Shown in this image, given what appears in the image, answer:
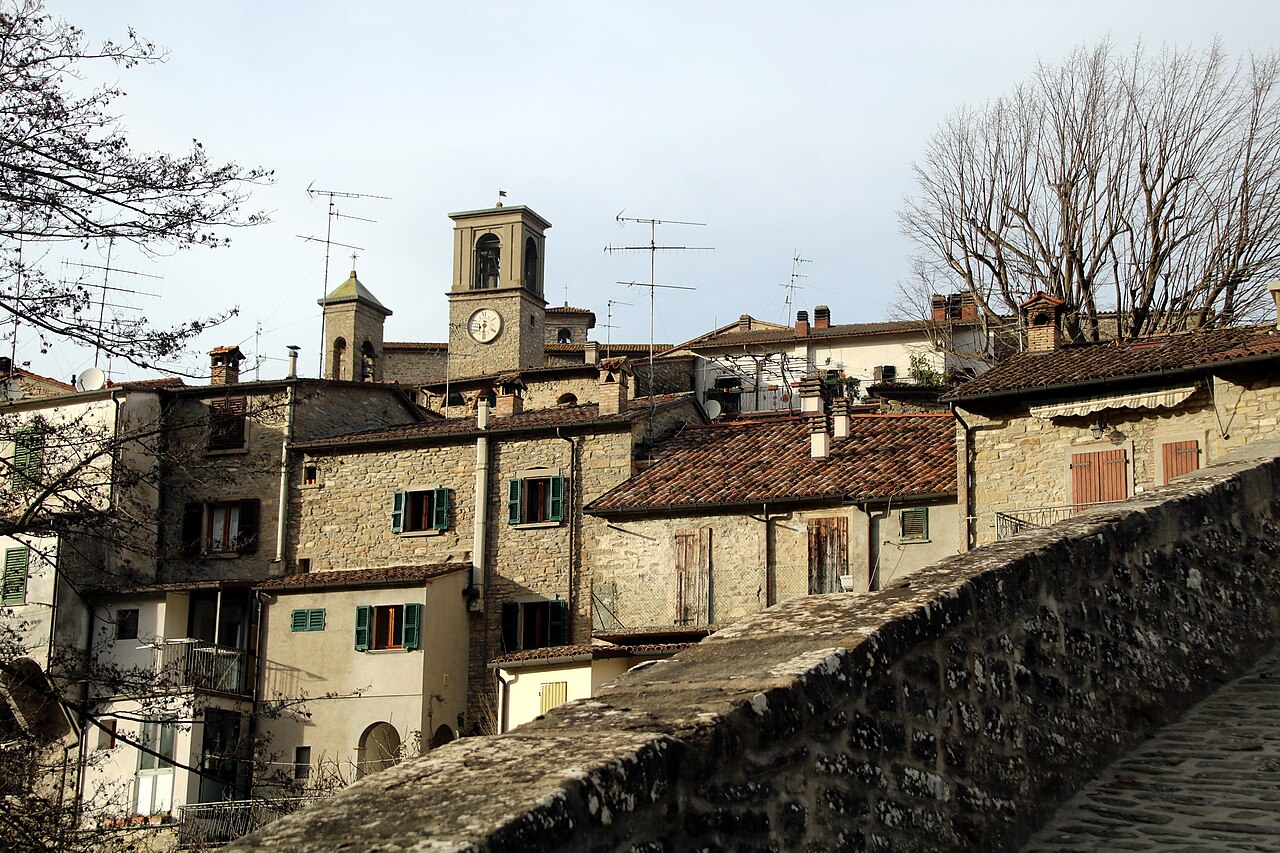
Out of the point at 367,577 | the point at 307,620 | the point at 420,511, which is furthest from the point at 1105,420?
the point at 307,620

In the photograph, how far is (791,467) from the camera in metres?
33.0

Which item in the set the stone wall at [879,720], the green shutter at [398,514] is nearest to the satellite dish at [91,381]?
the green shutter at [398,514]

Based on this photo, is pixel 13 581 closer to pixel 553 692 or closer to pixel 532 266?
pixel 553 692

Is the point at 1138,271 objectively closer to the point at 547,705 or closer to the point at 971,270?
the point at 971,270

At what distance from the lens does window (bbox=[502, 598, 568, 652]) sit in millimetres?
34188

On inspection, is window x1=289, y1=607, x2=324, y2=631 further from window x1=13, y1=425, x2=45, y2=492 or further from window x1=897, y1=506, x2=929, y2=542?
window x1=13, y1=425, x2=45, y2=492

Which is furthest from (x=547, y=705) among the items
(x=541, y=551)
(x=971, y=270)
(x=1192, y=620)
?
(x=1192, y=620)

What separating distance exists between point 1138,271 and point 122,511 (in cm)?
2957

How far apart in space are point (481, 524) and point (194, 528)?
8.06m

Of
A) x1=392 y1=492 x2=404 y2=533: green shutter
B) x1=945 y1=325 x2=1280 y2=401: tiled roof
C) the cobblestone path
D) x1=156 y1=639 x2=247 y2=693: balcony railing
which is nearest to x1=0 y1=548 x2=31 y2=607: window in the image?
x1=156 y1=639 x2=247 y2=693: balcony railing

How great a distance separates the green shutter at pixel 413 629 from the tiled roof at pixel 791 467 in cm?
455

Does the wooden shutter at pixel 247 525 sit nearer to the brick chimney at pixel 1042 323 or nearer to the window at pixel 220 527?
the window at pixel 220 527

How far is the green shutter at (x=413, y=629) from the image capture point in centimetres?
3331

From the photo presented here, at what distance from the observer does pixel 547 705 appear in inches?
1168
